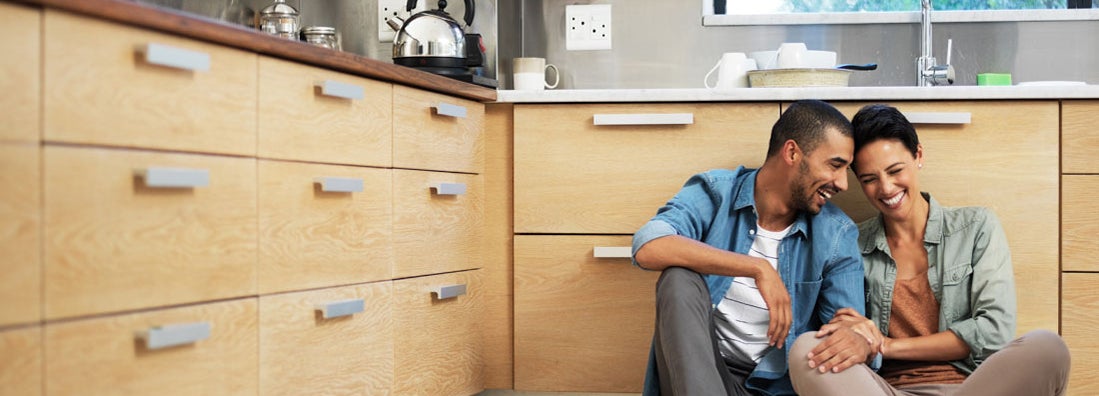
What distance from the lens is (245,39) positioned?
5.54 ft

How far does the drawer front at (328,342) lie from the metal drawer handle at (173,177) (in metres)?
0.27

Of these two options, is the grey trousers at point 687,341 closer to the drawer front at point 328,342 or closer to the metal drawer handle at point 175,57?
the drawer front at point 328,342

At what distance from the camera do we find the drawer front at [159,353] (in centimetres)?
141

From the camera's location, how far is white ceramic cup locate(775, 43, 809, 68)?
2754 millimetres

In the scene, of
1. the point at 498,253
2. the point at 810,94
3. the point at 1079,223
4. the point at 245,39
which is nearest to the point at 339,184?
the point at 245,39

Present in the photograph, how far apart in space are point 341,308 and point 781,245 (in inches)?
35.2

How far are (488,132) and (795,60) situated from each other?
0.83 m

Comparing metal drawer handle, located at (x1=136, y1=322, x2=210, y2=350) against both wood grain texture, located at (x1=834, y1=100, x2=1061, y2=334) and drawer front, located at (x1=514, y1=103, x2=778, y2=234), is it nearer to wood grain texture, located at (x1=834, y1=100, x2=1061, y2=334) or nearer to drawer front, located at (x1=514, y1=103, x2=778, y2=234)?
drawer front, located at (x1=514, y1=103, x2=778, y2=234)

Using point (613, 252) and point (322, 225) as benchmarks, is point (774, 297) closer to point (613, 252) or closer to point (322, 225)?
point (613, 252)

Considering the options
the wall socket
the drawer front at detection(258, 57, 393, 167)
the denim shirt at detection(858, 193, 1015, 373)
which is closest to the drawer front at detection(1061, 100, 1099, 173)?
the denim shirt at detection(858, 193, 1015, 373)

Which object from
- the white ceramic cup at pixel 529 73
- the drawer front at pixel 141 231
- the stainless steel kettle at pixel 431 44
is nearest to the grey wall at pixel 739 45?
the white ceramic cup at pixel 529 73

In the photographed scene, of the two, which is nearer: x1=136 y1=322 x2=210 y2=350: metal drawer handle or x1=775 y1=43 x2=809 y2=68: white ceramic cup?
x1=136 y1=322 x2=210 y2=350: metal drawer handle

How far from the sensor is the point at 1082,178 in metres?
2.37

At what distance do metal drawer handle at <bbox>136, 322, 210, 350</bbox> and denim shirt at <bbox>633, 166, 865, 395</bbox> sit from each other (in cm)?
84
